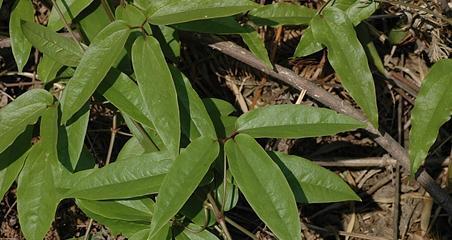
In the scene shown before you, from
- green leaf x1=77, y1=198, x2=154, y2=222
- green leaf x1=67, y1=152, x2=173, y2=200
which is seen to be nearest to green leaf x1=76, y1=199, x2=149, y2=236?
green leaf x1=77, y1=198, x2=154, y2=222

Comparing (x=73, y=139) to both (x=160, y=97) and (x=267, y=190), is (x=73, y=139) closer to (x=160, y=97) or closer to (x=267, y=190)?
(x=160, y=97)

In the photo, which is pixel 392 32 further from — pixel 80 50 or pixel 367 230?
pixel 80 50

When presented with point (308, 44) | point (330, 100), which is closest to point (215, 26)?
point (308, 44)

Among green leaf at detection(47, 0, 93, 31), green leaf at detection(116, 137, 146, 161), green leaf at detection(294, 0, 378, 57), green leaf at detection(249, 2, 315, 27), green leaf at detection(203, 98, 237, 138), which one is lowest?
green leaf at detection(116, 137, 146, 161)

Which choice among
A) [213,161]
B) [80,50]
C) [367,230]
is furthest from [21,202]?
[367,230]

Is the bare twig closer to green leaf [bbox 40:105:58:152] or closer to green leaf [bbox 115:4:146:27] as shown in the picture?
green leaf [bbox 115:4:146:27]
